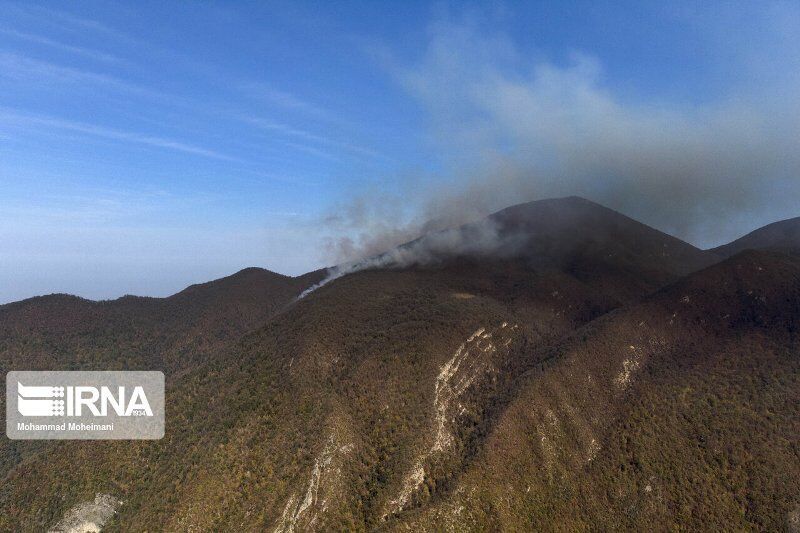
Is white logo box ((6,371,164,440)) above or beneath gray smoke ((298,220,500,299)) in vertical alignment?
beneath

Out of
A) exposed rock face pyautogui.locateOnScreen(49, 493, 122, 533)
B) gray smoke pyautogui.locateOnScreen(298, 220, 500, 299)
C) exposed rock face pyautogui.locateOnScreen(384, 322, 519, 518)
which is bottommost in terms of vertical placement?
exposed rock face pyautogui.locateOnScreen(49, 493, 122, 533)

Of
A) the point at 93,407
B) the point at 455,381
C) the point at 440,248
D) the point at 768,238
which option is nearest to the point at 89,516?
the point at 93,407

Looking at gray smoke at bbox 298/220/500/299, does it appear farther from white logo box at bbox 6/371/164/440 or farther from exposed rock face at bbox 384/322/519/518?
white logo box at bbox 6/371/164/440

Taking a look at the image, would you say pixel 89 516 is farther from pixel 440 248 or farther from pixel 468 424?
pixel 440 248

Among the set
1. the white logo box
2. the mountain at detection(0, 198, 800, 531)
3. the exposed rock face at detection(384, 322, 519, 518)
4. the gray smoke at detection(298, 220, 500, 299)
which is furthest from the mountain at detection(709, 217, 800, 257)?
the white logo box

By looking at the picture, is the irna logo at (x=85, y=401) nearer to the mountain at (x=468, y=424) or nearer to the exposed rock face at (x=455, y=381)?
the mountain at (x=468, y=424)

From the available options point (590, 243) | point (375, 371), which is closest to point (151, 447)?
point (375, 371)

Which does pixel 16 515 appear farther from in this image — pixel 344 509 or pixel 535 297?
pixel 535 297
